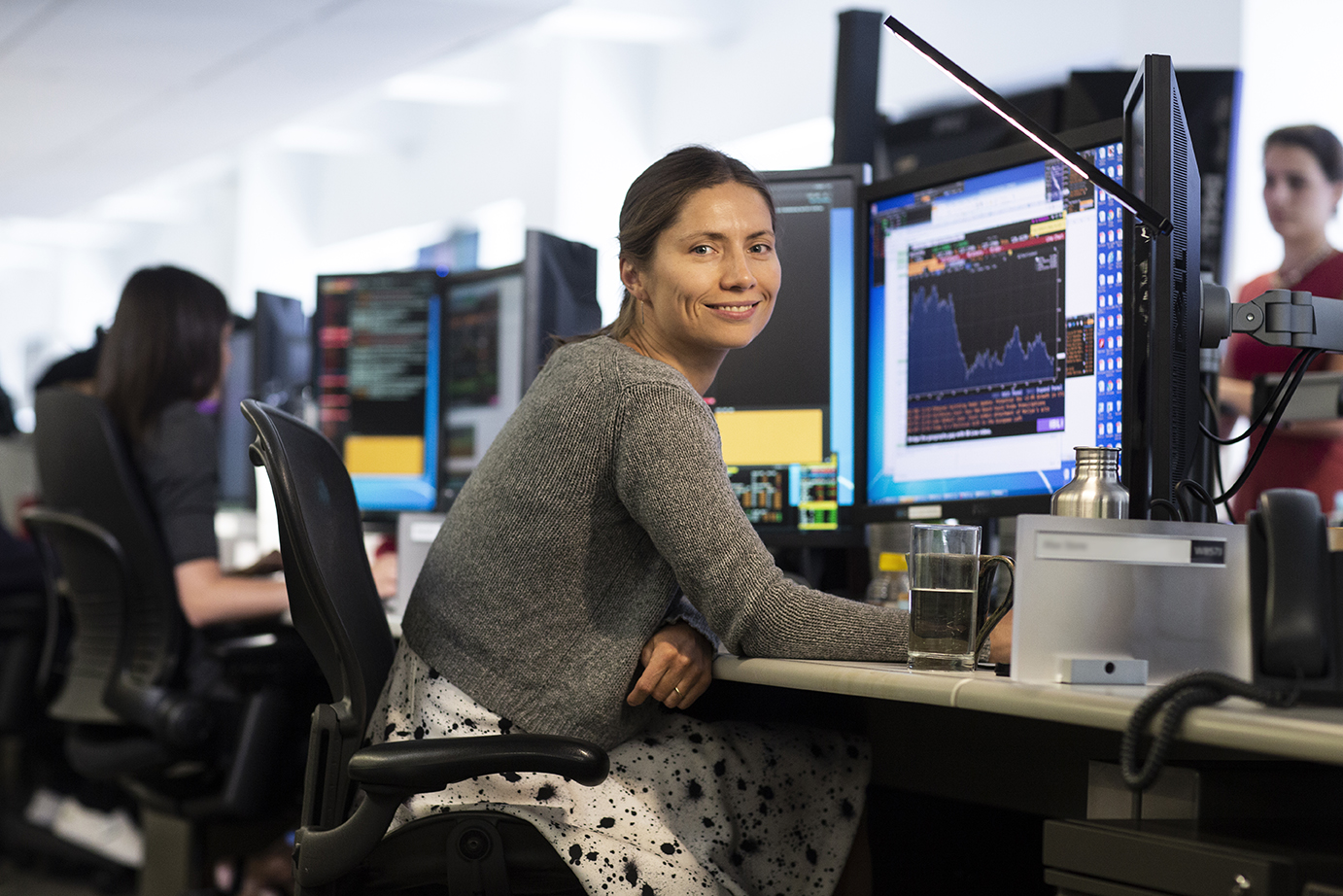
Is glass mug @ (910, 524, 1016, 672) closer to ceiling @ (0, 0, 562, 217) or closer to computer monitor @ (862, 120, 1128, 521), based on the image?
computer monitor @ (862, 120, 1128, 521)

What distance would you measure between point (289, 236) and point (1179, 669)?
7.32 metres

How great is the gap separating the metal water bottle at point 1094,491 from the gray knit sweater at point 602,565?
0.18 m

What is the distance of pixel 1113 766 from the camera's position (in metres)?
0.98

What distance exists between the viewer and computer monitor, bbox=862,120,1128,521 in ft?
4.62

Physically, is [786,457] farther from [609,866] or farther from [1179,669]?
[1179,669]

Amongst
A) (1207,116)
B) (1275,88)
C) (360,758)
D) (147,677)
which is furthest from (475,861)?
(1275,88)

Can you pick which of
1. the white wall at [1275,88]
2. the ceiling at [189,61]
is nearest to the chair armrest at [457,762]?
the white wall at [1275,88]

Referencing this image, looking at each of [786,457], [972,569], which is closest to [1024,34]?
[786,457]

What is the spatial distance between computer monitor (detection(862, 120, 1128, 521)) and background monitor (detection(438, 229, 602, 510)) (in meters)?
0.71

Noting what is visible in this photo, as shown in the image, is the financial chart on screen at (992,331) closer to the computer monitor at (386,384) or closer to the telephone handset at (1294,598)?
the telephone handset at (1294,598)

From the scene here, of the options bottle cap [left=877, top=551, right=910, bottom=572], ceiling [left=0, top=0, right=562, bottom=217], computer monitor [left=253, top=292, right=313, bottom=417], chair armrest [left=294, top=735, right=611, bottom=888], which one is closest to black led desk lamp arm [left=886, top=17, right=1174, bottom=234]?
bottle cap [left=877, top=551, right=910, bottom=572]

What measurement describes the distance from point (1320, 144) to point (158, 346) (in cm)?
233

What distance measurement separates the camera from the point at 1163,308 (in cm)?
114

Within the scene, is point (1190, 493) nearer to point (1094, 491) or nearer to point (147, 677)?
point (1094, 491)
